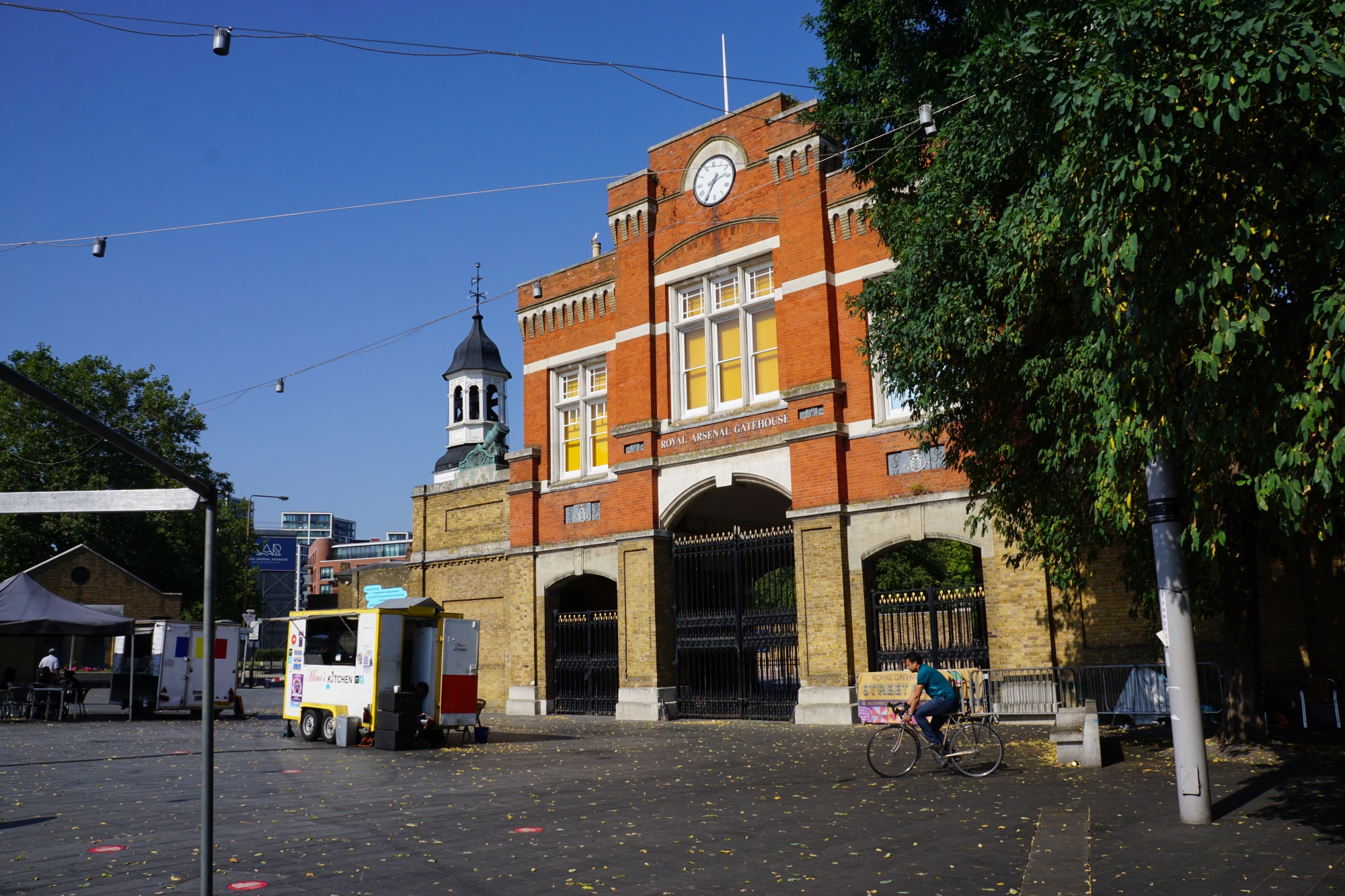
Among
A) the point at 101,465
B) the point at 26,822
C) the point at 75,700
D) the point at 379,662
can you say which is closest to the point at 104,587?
the point at 101,465

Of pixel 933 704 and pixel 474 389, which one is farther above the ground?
pixel 474 389

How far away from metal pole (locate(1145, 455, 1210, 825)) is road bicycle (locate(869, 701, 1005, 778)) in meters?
3.13

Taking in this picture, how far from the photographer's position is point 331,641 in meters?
18.8

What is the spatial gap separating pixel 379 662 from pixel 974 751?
10.2 m

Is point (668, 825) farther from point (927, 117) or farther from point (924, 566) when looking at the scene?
point (924, 566)

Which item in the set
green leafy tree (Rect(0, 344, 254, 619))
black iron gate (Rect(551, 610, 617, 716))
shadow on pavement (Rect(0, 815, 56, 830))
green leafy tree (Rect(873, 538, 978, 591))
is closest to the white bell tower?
green leafy tree (Rect(0, 344, 254, 619))

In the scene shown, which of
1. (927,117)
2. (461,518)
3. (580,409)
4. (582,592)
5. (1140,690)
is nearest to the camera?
(927,117)

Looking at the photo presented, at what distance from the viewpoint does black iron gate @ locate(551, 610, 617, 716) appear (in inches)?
973

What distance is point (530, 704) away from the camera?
1018 inches

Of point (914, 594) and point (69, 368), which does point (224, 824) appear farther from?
point (69, 368)

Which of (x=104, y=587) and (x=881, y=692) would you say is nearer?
(x=881, y=692)

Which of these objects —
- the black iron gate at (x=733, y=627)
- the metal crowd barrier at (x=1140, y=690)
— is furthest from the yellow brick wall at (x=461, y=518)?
the metal crowd barrier at (x=1140, y=690)

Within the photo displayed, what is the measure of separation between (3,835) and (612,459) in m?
16.7

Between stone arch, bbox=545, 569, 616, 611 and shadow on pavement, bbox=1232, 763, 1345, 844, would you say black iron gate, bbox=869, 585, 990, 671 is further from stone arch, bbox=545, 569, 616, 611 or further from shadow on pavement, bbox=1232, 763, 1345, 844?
stone arch, bbox=545, 569, 616, 611
